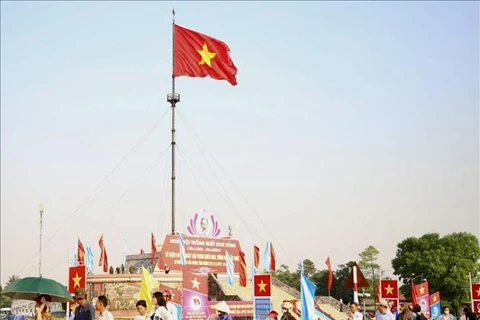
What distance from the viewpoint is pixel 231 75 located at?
3994 cm

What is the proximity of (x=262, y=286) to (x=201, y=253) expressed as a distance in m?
18.6

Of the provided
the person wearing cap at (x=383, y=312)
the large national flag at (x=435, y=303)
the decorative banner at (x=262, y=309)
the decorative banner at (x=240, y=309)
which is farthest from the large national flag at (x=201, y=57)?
the person wearing cap at (x=383, y=312)

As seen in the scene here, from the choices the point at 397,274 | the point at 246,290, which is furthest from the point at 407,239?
the point at 246,290

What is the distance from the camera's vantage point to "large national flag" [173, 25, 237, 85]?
4009cm

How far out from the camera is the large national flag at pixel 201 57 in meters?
40.1

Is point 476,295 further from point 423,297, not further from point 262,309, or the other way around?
point 262,309

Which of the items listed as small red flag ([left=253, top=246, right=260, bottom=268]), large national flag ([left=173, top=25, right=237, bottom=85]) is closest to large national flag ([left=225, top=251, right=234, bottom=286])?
small red flag ([left=253, top=246, right=260, bottom=268])

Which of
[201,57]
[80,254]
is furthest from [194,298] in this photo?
[201,57]

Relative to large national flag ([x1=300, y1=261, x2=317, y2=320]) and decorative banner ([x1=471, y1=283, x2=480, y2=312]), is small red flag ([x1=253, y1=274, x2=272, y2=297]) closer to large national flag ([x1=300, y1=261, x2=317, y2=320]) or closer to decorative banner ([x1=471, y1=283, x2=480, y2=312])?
large national flag ([x1=300, y1=261, x2=317, y2=320])

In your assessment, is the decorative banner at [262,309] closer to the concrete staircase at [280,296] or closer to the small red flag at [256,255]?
the small red flag at [256,255]

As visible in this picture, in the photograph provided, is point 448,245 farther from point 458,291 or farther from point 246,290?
point 246,290

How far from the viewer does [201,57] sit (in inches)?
1610

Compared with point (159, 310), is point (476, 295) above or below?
below

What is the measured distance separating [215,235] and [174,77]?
10.7m
